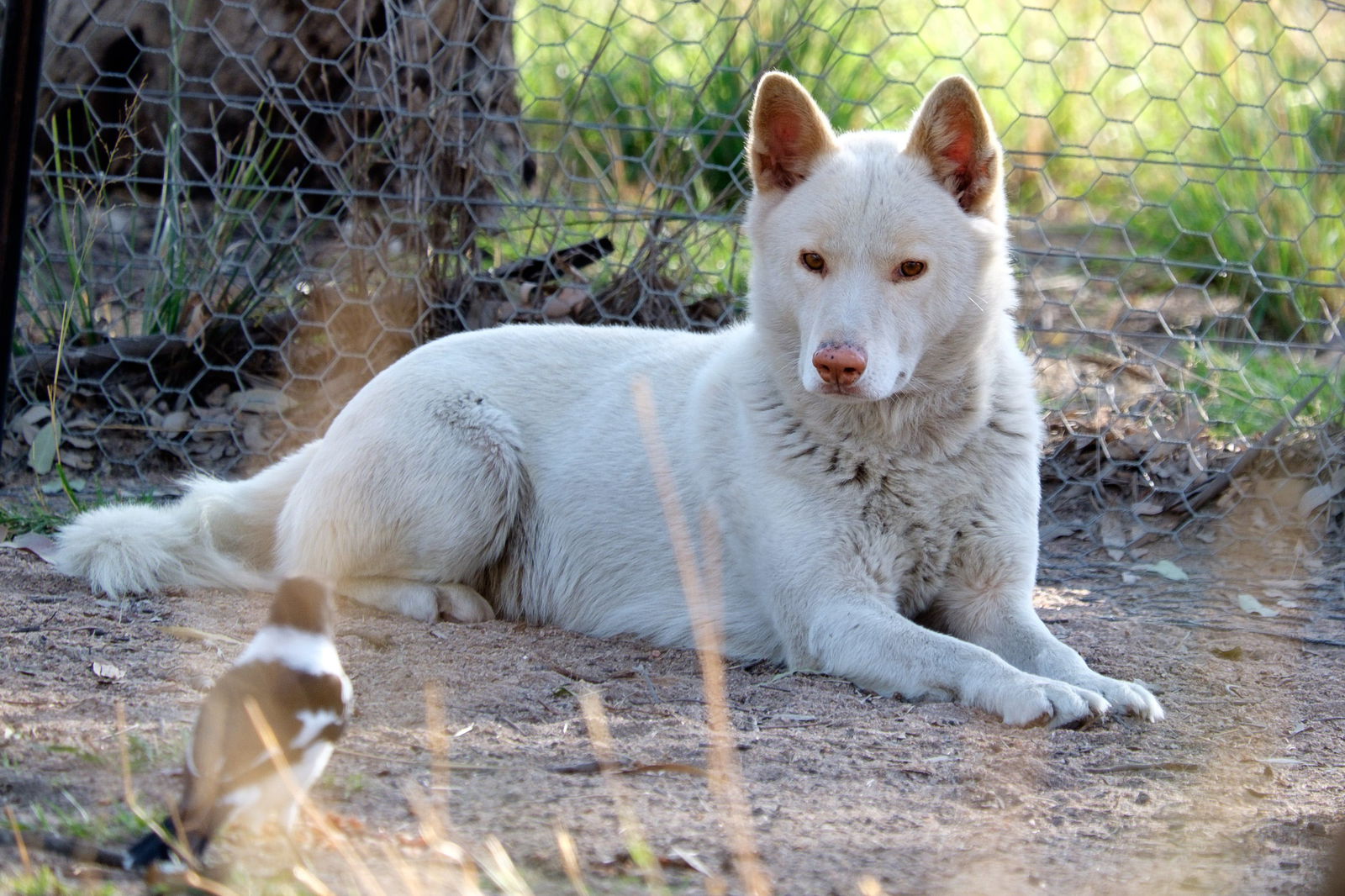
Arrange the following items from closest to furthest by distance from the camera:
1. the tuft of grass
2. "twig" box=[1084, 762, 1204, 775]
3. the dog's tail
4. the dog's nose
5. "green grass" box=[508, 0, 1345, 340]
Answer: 1. "twig" box=[1084, 762, 1204, 775]
2. the dog's nose
3. the dog's tail
4. the tuft of grass
5. "green grass" box=[508, 0, 1345, 340]

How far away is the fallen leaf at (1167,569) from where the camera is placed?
176 inches

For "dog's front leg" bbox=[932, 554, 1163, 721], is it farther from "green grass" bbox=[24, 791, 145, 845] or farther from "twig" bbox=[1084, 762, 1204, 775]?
"green grass" bbox=[24, 791, 145, 845]

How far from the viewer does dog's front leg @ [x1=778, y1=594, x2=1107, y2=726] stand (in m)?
2.82

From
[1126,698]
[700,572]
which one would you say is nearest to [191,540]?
[700,572]

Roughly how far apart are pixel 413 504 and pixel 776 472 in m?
1.06

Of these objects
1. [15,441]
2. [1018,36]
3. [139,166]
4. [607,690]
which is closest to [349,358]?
[15,441]

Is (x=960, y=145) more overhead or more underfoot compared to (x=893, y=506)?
more overhead

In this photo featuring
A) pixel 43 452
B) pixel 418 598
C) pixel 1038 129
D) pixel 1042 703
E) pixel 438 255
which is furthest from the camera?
pixel 1038 129

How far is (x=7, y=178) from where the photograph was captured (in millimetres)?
2438

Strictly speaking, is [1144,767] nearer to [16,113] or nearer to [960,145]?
[960,145]

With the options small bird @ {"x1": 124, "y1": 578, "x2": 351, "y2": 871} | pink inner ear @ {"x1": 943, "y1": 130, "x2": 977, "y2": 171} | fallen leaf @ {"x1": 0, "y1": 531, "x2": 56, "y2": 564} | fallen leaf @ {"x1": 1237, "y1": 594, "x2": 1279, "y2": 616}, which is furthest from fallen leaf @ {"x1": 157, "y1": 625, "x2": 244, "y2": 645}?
fallen leaf @ {"x1": 1237, "y1": 594, "x2": 1279, "y2": 616}

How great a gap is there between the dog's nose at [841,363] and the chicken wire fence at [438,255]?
1.86m

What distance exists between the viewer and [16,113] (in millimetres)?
2404

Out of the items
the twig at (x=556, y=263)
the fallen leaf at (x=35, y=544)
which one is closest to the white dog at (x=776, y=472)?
the fallen leaf at (x=35, y=544)
